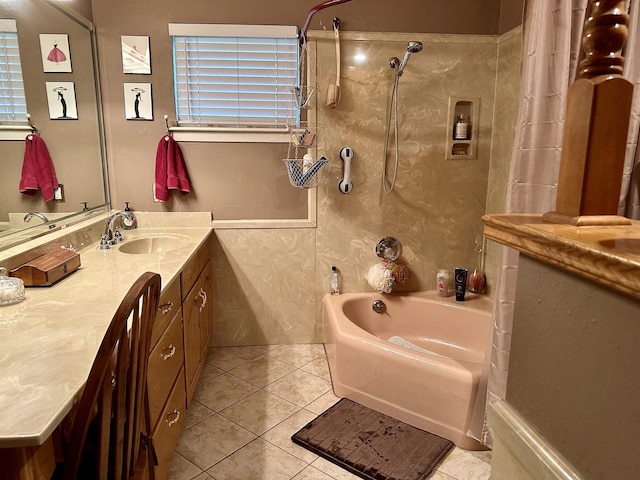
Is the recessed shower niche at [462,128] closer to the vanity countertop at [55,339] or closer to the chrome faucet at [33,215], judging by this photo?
the vanity countertop at [55,339]

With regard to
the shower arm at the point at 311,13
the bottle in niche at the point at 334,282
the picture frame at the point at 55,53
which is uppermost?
the shower arm at the point at 311,13

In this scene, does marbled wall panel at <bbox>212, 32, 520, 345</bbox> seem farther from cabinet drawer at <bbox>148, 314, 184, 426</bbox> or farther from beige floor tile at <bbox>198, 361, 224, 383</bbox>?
cabinet drawer at <bbox>148, 314, 184, 426</bbox>

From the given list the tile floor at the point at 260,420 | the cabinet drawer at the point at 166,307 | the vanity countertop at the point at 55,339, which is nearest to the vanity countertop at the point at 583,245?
the vanity countertop at the point at 55,339

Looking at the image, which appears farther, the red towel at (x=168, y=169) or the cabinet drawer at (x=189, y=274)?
the red towel at (x=168, y=169)

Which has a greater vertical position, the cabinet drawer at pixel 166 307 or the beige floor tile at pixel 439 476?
the cabinet drawer at pixel 166 307

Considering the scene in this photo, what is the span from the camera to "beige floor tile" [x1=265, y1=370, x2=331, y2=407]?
2502 mm

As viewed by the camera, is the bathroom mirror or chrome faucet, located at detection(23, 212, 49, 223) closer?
the bathroom mirror

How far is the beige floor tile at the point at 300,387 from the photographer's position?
8.21 ft

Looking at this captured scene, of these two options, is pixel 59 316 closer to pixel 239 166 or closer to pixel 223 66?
pixel 239 166

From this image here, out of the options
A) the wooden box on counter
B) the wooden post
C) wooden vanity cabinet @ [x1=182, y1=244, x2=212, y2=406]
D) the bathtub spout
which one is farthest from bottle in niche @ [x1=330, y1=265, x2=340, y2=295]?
the wooden post

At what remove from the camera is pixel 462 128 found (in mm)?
2900

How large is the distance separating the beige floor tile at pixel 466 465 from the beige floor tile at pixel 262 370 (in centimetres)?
110

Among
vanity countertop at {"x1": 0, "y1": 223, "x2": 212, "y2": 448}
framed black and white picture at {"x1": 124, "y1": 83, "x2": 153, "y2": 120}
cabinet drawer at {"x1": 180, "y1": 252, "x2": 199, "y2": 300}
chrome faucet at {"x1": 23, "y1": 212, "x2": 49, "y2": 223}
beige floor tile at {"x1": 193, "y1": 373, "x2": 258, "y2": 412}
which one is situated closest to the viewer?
vanity countertop at {"x1": 0, "y1": 223, "x2": 212, "y2": 448}

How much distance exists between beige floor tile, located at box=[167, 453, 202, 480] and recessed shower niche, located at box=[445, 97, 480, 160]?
2312mm
